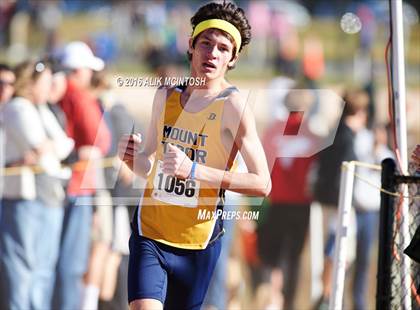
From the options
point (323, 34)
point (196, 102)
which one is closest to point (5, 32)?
point (323, 34)

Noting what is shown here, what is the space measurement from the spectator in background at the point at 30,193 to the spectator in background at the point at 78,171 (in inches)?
3.4

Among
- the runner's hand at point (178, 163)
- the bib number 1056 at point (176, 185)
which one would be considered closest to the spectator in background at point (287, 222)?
the bib number 1056 at point (176, 185)

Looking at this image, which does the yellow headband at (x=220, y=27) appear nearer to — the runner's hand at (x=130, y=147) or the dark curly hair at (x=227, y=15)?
the dark curly hair at (x=227, y=15)

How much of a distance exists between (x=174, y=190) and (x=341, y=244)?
1243mm

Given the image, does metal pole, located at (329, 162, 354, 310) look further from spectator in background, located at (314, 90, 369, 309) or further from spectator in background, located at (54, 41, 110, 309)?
spectator in background, located at (314, 90, 369, 309)

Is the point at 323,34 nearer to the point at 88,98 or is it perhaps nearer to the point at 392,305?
the point at 88,98

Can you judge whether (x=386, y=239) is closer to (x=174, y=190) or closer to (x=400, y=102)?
(x=400, y=102)

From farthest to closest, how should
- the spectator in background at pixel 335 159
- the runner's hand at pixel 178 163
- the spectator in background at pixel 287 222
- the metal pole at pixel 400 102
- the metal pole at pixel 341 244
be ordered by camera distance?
the spectator in background at pixel 335 159 → the spectator in background at pixel 287 222 → the metal pole at pixel 341 244 → the metal pole at pixel 400 102 → the runner's hand at pixel 178 163

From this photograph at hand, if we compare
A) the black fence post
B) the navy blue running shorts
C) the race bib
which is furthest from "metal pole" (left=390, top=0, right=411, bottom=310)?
the race bib

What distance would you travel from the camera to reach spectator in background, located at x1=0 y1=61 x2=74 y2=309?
7227 millimetres

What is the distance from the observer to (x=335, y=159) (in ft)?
27.3

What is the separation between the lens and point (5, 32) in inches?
336

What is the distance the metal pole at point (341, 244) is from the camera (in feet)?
18.2

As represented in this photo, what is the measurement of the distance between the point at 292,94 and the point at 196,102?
11.1ft
